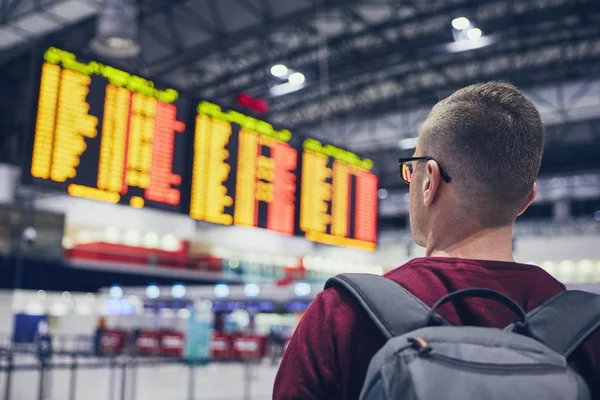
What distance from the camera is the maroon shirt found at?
1.24 metres

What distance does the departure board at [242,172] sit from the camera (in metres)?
7.50

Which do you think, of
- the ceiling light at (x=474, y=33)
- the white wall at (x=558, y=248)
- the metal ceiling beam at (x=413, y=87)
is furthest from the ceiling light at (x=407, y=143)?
the ceiling light at (x=474, y=33)

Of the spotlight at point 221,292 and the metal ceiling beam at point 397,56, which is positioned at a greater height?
the metal ceiling beam at point 397,56

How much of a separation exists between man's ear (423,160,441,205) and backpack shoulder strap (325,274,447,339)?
281mm

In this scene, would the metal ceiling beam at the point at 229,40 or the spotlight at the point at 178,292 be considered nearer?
the metal ceiling beam at the point at 229,40

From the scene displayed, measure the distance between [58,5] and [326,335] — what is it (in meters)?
18.1

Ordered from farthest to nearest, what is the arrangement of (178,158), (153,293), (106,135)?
(153,293)
(178,158)
(106,135)

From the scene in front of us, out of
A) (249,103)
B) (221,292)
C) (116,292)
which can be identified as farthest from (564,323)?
(116,292)

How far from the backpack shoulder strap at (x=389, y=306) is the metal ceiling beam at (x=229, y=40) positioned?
49.1 feet

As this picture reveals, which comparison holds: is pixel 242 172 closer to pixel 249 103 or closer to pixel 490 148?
pixel 249 103

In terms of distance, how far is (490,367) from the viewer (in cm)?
114

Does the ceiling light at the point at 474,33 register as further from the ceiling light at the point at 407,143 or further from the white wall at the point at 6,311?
the white wall at the point at 6,311

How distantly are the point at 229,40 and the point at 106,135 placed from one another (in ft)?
39.7

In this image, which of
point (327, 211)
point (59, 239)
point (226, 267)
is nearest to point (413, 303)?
point (327, 211)
